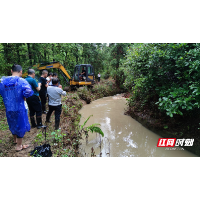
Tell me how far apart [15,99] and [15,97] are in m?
0.05

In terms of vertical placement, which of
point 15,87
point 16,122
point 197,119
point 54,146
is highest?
point 15,87

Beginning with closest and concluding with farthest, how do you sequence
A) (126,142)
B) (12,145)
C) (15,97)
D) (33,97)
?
1. (15,97)
2. (12,145)
3. (33,97)
4. (126,142)

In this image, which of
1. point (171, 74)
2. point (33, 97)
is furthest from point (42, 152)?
point (171, 74)

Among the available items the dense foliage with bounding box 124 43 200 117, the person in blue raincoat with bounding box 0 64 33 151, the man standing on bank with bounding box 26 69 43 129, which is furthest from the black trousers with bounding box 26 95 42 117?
the dense foliage with bounding box 124 43 200 117

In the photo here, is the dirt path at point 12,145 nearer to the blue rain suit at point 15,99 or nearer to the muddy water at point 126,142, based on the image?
the blue rain suit at point 15,99

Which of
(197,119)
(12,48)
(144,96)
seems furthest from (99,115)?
(12,48)

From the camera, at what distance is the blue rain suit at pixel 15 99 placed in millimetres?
2707

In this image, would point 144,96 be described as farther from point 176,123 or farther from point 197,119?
point 197,119

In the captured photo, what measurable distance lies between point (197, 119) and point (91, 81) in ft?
30.5

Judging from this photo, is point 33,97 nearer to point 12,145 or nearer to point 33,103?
point 33,103

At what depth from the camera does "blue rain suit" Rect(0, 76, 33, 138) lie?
2707 millimetres

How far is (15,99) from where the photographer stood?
2.76 m

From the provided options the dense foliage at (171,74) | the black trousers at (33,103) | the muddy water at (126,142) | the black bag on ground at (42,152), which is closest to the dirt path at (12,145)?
the black bag on ground at (42,152)

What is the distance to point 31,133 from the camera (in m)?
3.95
